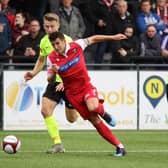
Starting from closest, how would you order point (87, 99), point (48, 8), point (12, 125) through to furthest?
point (87, 99) → point (12, 125) → point (48, 8)

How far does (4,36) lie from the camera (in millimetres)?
18125

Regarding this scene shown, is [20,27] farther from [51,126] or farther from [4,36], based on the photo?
[51,126]

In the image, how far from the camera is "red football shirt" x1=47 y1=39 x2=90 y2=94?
38.4 feet

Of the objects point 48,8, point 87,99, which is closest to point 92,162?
point 87,99

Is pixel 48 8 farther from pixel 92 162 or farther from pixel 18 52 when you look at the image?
pixel 92 162

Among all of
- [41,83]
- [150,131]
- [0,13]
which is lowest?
[150,131]

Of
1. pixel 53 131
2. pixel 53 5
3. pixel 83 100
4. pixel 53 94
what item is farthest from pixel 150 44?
pixel 83 100

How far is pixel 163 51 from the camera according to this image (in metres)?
19.1

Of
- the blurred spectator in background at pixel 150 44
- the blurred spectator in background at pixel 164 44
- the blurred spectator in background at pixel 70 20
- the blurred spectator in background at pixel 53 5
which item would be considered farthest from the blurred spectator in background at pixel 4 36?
the blurred spectator in background at pixel 164 44

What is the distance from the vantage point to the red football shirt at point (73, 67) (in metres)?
11.7

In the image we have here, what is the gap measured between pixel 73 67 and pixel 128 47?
7.21 meters

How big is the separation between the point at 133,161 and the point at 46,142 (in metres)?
3.92

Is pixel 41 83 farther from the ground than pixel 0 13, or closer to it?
closer to it

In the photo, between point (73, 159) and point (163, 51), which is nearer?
point (73, 159)
